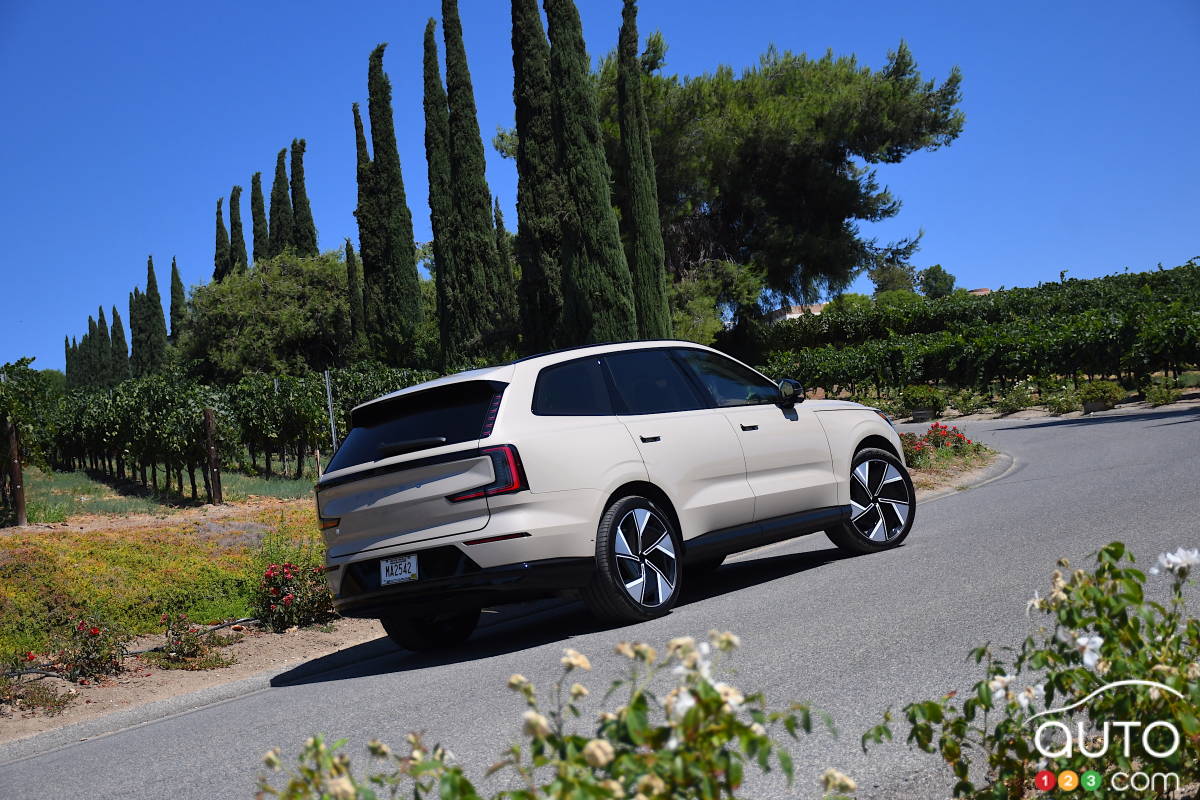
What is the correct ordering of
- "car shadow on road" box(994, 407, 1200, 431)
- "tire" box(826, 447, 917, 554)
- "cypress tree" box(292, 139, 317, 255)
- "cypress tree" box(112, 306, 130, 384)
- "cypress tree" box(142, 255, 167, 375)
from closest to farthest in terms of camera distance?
"tire" box(826, 447, 917, 554) → "car shadow on road" box(994, 407, 1200, 431) → "cypress tree" box(292, 139, 317, 255) → "cypress tree" box(142, 255, 167, 375) → "cypress tree" box(112, 306, 130, 384)

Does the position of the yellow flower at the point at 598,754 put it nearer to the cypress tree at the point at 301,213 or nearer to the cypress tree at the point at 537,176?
the cypress tree at the point at 537,176

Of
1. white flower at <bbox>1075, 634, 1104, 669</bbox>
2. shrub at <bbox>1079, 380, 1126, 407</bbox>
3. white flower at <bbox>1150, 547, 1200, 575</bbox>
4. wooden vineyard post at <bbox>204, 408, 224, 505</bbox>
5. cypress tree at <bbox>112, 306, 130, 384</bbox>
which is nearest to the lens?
white flower at <bbox>1075, 634, 1104, 669</bbox>

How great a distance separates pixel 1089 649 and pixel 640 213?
109 feet

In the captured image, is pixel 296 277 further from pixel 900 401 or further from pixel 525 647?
pixel 525 647

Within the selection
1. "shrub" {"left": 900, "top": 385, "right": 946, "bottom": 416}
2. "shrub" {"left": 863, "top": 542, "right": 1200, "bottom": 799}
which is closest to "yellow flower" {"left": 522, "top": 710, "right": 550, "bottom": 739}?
"shrub" {"left": 863, "top": 542, "right": 1200, "bottom": 799}

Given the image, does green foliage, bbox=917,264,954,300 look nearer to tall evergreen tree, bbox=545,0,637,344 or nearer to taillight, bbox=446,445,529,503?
tall evergreen tree, bbox=545,0,637,344

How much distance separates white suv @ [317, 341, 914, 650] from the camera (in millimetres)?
6648

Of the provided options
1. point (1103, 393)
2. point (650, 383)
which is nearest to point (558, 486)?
point (650, 383)

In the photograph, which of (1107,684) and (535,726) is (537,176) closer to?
(1107,684)

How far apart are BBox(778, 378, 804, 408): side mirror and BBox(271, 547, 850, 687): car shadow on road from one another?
1324 mm

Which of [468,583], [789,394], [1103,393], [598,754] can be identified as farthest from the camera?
[1103,393]

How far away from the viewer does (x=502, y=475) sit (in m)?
6.62

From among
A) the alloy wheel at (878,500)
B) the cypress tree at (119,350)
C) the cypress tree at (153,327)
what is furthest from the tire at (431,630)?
the cypress tree at (119,350)

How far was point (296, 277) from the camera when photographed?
60.5 m
